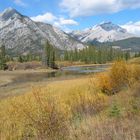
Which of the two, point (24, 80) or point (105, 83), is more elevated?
point (105, 83)

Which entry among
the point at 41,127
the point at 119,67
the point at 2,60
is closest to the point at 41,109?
the point at 41,127

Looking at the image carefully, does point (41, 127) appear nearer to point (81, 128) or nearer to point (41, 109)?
point (41, 109)

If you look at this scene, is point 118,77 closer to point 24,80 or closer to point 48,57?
point 24,80

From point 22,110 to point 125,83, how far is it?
19.6 m

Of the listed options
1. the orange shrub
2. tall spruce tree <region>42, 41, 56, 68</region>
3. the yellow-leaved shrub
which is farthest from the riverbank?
tall spruce tree <region>42, 41, 56, 68</region>

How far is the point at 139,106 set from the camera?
43.9ft

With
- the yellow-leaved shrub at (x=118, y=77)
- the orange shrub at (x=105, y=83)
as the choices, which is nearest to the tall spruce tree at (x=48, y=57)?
the orange shrub at (x=105, y=83)

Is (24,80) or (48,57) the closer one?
(24,80)

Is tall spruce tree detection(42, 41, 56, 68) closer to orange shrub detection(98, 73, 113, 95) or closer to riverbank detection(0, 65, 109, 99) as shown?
riverbank detection(0, 65, 109, 99)

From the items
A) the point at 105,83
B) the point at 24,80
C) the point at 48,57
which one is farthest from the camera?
the point at 48,57

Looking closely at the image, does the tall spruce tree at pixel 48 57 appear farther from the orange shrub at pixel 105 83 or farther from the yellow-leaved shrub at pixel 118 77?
the yellow-leaved shrub at pixel 118 77

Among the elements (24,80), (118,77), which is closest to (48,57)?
(24,80)

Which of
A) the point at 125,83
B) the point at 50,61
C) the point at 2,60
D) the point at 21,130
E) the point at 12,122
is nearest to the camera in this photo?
the point at 21,130

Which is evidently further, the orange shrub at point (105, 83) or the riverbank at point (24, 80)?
the riverbank at point (24, 80)
